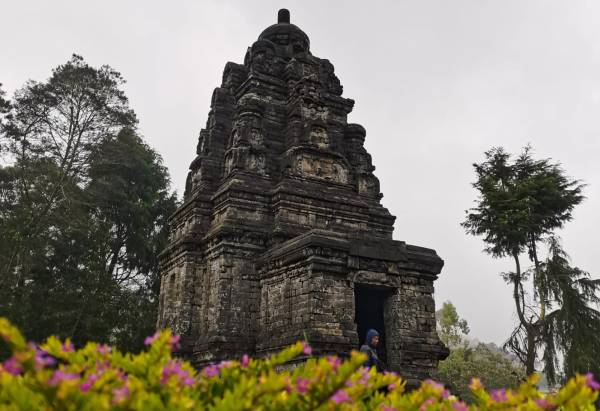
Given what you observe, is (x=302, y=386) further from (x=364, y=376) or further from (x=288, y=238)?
(x=288, y=238)

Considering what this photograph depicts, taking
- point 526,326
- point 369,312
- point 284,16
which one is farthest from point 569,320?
point 284,16

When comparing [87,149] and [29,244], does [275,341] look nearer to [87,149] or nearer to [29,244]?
[29,244]

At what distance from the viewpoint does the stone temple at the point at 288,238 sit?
1059cm

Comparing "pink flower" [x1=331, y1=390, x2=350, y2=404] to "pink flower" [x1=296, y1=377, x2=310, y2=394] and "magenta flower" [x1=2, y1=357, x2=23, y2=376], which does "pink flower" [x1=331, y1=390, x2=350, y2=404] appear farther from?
"magenta flower" [x1=2, y1=357, x2=23, y2=376]

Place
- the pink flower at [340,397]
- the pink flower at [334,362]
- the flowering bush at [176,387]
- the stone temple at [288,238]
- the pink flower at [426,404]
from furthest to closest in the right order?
the stone temple at [288,238] → the pink flower at [426,404] → the pink flower at [334,362] → the pink flower at [340,397] → the flowering bush at [176,387]

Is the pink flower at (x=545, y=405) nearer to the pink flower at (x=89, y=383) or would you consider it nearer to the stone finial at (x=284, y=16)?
the pink flower at (x=89, y=383)

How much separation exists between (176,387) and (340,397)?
80 centimetres

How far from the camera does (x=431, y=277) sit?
11727 millimetres

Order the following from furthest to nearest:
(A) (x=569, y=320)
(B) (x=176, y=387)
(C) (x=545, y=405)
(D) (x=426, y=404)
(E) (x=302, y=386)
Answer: (A) (x=569, y=320)
(D) (x=426, y=404)
(C) (x=545, y=405)
(E) (x=302, y=386)
(B) (x=176, y=387)

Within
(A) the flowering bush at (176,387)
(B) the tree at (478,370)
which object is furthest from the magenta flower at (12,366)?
(B) the tree at (478,370)

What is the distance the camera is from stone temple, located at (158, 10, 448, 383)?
1059 cm

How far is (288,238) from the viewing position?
13.1 metres

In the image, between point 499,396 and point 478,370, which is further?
point 478,370

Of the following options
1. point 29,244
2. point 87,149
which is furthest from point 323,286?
point 87,149
